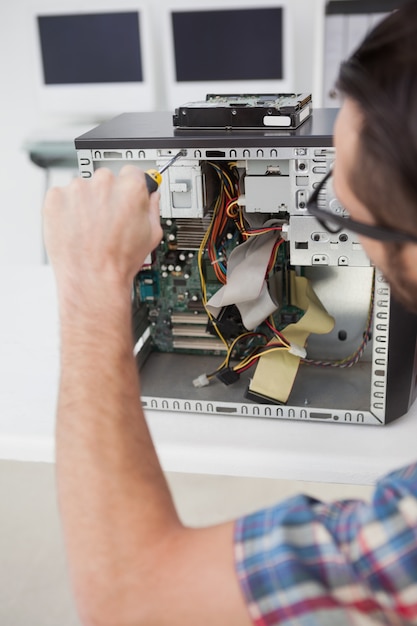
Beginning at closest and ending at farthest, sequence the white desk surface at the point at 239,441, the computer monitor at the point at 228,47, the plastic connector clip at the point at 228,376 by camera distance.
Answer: the white desk surface at the point at 239,441 < the plastic connector clip at the point at 228,376 < the computer monitor at the point at 228,47

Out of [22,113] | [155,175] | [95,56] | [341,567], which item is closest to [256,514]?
[341,567]

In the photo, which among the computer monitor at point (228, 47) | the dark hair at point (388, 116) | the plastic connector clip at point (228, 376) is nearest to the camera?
the dark hair at point (388, 116)

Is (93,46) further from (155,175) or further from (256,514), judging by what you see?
(256,514)

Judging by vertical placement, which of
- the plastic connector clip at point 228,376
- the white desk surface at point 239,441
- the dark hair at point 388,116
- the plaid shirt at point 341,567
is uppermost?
the dark hair at point 388,116

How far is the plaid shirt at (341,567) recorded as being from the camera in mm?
A: 478

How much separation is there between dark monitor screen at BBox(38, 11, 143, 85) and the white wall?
0.15 meters

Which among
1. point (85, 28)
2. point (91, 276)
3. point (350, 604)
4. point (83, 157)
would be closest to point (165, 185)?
point (83, 157)

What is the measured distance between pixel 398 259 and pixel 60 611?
0.89 meters

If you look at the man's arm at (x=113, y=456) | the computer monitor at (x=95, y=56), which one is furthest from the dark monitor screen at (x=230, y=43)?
the man's arm at (x=113, y=456)

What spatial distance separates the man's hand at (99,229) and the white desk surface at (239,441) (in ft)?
1.18

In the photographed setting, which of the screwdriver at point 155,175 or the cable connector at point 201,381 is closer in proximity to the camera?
the screwdriver at point 155,175

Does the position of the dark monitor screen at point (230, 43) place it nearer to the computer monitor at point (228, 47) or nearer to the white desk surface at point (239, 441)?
the computer monitor at point (228, 47)

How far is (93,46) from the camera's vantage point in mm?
2941

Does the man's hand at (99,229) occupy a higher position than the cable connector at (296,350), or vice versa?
the man's hand at (99,229)
